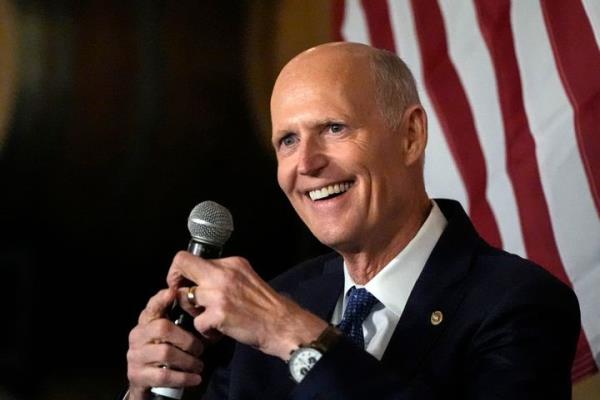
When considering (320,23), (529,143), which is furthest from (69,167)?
(529,143)

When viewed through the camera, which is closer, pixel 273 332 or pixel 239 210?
pixel 273 332

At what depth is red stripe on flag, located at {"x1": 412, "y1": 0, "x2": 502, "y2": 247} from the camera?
8.61ft

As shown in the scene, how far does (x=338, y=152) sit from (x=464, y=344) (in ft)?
1.19

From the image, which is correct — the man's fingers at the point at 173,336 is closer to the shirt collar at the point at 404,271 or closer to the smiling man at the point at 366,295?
the smiling man at the point at 366,295

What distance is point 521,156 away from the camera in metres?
2.50

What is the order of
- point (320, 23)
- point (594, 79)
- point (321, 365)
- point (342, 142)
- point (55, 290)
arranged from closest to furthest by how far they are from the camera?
1. point (321, 365)
2. point (342, 142)
3. point (594, 79)
4. point (55, 290)
5. point (320, 23)

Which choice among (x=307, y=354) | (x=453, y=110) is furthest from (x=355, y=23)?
(x=307, y=354)

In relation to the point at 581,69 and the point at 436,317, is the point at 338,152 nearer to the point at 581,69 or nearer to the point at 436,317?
the point at 436,317

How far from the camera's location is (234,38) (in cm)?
293

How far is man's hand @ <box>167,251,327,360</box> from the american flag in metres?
1.04

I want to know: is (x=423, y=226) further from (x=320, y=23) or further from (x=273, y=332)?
(x=320, y=23)

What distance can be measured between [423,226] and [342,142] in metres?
0.22

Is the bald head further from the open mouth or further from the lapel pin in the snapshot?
the lapel pin

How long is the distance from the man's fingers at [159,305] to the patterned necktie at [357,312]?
0.32 metres
